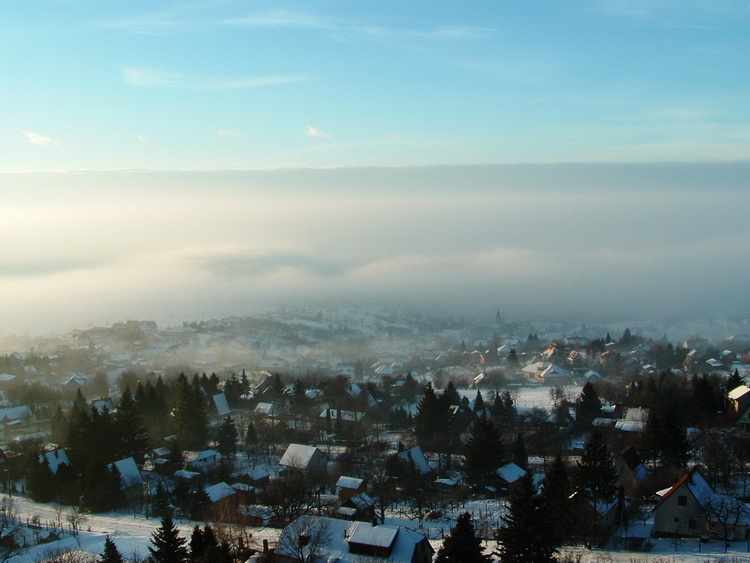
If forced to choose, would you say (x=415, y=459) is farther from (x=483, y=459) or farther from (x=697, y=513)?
(x=697, y=513)

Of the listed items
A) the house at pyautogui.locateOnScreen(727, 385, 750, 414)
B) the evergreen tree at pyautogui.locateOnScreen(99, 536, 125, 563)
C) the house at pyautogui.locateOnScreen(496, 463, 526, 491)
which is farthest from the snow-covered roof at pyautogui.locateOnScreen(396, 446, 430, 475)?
the house at pyautogui.locateOnScreen(727, 385, 750, 414)

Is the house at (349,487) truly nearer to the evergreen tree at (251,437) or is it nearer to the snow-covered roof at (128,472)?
the snow-covered roof at (128,472)

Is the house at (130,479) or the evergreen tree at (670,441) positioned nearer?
the evergreen tree at (670,441)

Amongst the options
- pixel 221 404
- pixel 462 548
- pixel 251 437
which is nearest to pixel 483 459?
pixel 462 548

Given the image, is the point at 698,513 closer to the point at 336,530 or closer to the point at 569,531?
the point at 569,531

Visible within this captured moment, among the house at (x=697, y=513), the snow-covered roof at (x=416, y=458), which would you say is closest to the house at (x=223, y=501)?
the snow-covered roof at (x=416, y=458)

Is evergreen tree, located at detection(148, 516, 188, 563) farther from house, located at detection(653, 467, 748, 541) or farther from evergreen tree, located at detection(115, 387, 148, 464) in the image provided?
house, located at detection(653, 467, 748, 541)

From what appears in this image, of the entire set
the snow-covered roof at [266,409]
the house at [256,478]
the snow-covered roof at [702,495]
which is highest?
the snow-covered roof at [702,495]
